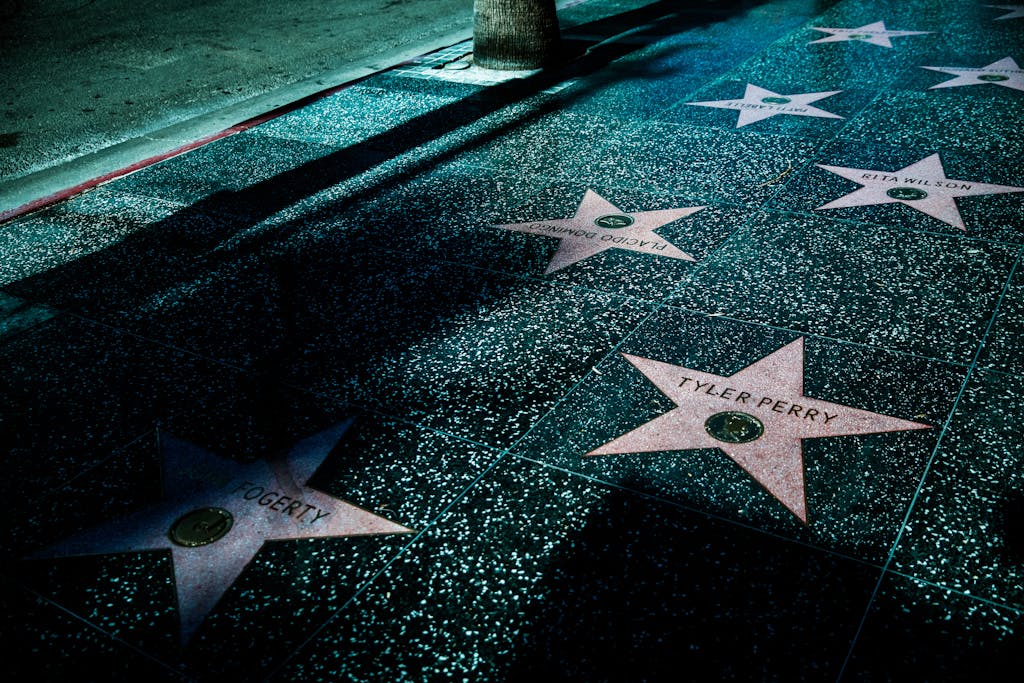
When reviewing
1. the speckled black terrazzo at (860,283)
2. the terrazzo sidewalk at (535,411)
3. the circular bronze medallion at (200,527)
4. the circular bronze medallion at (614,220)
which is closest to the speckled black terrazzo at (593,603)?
the terrazzo sidewalk at (535,411)

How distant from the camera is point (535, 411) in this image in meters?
2.47

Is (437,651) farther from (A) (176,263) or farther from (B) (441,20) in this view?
(B) (441,20)

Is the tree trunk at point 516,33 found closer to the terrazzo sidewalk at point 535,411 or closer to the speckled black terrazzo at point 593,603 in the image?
the terrazzo sidewalk at point 535,411

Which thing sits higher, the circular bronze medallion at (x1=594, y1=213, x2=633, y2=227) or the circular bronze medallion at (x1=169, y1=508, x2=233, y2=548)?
the circular bronze medallion at (x1=594, y1=213, x2=633, y2=227)

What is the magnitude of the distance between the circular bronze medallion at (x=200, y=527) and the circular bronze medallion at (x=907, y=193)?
3062mm

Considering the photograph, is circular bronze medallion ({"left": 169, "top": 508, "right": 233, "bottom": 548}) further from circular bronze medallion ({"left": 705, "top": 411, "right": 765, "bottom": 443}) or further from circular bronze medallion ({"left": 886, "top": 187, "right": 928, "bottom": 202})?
circular bronze medallion ({"left": 886, "top": 187, "right": 928, "bottom": 202})

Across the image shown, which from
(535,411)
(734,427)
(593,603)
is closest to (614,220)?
(535,411)

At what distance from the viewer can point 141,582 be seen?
77.5 inches

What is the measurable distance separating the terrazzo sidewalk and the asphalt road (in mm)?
1169

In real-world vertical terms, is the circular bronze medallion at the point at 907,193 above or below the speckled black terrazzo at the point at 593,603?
above

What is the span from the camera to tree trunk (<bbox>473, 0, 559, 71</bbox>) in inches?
239

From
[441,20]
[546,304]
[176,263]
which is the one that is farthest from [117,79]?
[546,304]

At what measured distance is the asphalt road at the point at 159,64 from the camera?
5.54 meters

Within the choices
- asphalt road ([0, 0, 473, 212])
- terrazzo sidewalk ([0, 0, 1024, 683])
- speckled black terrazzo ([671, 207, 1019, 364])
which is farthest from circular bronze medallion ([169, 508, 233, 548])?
asphalt road ([0, 0, 473, 212])
